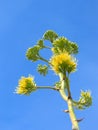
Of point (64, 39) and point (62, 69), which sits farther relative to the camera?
point (64, 39)

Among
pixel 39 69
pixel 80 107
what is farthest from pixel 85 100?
pixel 39 69

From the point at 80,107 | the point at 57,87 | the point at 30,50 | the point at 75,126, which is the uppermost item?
the point at 30,50

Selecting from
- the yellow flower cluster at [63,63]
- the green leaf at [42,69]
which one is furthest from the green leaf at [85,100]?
the green leaf at [42,69]

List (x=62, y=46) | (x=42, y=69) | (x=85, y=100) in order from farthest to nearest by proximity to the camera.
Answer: (x=42, y=69), (x=62, y=46), (x=85, y=100)

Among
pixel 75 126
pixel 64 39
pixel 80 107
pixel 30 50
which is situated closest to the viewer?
pixel 75 126

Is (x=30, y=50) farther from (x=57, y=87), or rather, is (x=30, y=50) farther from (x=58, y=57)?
(x=58, y=57)

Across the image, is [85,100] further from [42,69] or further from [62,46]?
[42,69]

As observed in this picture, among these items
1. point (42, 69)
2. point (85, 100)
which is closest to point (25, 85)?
point (85, 100)

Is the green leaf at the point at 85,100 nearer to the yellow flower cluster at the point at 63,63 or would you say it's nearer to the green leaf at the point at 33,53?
the yellow flower cluster at the point at 63,63
